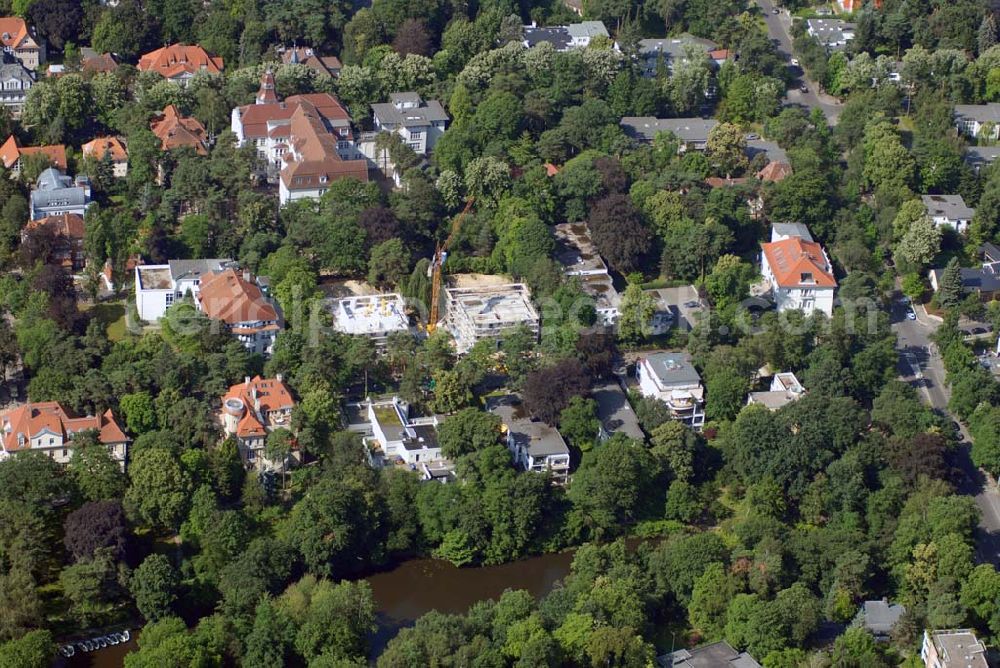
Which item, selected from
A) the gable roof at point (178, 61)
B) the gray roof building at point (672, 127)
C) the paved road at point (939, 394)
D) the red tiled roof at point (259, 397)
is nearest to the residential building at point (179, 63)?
the gable roof at point (178, 61)

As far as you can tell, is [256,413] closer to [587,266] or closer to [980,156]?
[587,266]

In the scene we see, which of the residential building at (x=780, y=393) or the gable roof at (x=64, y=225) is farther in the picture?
the gable roof at (x=64, y=225)

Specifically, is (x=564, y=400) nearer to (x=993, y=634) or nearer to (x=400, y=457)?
(x=400, y=457)

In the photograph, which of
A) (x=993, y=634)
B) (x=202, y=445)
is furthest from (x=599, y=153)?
(x=993, y=634)

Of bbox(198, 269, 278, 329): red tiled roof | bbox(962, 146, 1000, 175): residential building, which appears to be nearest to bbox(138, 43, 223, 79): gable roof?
bbox(198, 269, 278, 329): red tiled roof

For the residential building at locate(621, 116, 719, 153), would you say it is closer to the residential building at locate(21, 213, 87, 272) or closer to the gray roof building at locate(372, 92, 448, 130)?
the gray roof building at locate(372, 92, 448, 130)

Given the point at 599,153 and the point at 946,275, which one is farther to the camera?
the point at 599,153

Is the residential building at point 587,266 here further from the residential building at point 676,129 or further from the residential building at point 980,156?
the residential building at point 980,156

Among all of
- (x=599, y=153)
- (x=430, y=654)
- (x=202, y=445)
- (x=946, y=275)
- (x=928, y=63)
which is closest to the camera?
(x=430, y=654)
